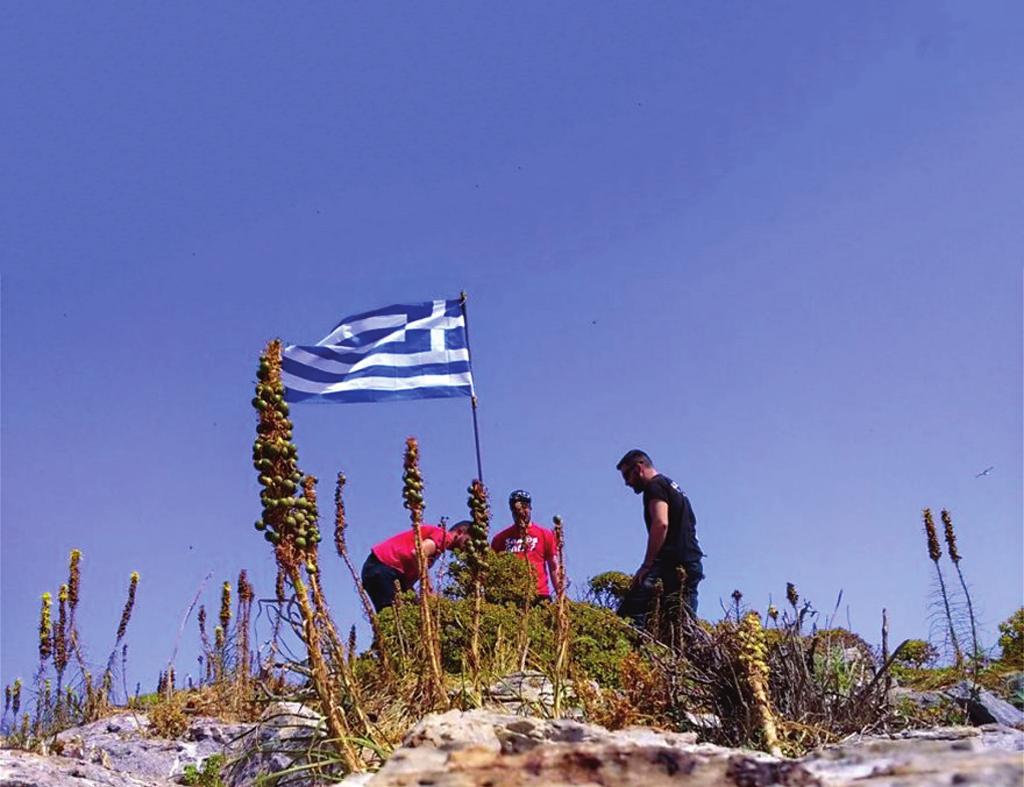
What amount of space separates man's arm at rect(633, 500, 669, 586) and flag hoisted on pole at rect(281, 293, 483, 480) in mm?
1647

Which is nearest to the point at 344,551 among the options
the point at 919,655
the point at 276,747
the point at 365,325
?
the point at 276,747

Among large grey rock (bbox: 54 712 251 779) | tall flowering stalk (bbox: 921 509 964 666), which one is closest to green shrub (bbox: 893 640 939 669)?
tall flowering stalk (bbox: 921 509 964 666)

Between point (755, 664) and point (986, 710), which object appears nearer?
point (755, 664)

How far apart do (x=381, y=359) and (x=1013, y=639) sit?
10829 mm

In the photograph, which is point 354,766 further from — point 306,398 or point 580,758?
point 306,398

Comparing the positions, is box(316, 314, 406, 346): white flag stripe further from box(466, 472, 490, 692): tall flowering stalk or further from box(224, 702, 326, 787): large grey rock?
box(466, 472, 490, 692): tall flowering stalk

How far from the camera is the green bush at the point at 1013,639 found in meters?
13.7

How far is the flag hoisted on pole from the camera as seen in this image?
883 centimetres

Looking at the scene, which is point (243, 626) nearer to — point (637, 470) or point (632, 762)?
point (637, 470)

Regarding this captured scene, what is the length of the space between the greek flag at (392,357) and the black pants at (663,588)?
7.93 feet

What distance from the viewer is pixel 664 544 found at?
9258 mm

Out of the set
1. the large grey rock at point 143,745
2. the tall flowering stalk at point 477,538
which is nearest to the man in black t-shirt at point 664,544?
the large grey rock at point 143,745

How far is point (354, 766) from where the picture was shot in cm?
342

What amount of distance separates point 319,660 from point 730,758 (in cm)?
192
